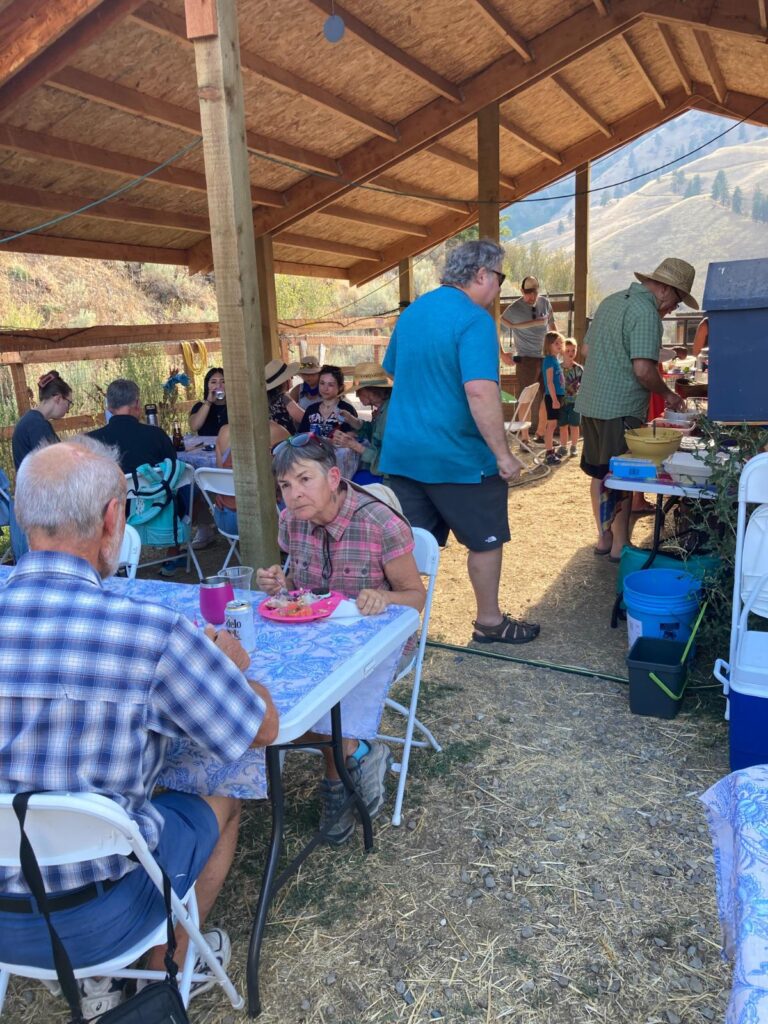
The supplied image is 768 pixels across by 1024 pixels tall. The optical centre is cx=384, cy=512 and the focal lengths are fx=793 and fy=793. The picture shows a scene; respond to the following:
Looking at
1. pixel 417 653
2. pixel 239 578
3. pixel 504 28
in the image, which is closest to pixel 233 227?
pixel 239 578

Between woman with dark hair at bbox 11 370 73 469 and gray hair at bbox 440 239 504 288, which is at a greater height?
gray hair at bbox 440 239 504 288

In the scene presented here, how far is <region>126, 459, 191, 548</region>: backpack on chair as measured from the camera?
4578 millimetres

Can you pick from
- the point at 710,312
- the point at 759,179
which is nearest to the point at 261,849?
the point at 710,312

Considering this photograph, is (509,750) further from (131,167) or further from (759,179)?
(759,179)

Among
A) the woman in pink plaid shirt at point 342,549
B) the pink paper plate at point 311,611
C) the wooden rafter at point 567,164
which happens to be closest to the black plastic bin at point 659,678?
the woman in pink plaid shirt at point 342,549

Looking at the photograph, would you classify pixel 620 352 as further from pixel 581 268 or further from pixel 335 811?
pixel 581 268

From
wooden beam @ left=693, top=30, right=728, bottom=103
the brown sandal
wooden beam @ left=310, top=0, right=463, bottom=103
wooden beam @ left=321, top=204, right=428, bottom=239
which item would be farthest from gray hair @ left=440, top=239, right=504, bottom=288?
wooden beam @ left=693, top=30, right=728, bottom=103

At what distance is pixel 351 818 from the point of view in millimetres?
2479

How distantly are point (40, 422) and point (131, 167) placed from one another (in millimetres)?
2552

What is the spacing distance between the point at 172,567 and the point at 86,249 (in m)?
3.76

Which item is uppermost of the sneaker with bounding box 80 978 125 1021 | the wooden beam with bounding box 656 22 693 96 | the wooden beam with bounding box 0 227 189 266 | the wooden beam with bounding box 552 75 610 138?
the wooden beam with bounding box 656 22 693 96

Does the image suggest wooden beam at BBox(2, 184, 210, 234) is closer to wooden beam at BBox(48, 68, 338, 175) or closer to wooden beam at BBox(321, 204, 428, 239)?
wooden beam at BBox(48, 68, 338, 175)

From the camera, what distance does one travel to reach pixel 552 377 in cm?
834

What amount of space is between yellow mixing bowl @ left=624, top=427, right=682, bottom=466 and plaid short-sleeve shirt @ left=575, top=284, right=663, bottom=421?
2.08ft
